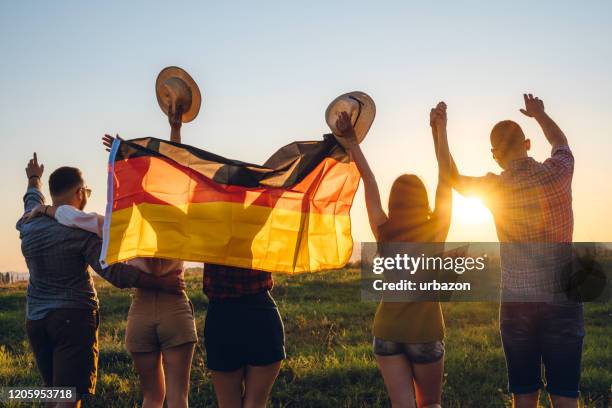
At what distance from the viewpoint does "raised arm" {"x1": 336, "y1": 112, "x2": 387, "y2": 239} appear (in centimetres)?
523

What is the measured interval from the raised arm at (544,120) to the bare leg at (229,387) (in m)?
3.40

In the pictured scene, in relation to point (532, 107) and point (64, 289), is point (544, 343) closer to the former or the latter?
point (532, 107)

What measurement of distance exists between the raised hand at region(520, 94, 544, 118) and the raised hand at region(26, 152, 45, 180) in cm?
486

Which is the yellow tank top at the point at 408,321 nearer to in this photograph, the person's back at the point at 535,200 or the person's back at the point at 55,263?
the person's back at the point at 535,200

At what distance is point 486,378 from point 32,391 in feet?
21.1

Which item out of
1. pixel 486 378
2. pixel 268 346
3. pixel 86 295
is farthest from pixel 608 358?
pixel 86 295

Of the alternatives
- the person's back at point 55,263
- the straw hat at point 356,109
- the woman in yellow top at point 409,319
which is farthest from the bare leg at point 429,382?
the person's back at point 55,263

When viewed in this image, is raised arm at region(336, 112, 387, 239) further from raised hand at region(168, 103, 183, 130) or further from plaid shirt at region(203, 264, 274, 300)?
raised hand at region(168, 103, 183, 130)

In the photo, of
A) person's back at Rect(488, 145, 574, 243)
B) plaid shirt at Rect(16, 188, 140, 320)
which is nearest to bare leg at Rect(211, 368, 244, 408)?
plaid shirt at Rect(16, 188, 140, 320)

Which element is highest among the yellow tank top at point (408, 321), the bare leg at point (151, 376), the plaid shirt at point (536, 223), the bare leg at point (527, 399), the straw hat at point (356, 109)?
the straw hat at point (356, 109)

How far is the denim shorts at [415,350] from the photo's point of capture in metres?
5.06

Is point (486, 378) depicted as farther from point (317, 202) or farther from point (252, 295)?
point (252, 295)

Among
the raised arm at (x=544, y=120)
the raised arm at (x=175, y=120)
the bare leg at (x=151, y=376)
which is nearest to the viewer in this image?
the bare leg at (x=151, y=376)

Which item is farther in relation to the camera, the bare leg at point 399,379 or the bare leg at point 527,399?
the bare leg at point 527,399
